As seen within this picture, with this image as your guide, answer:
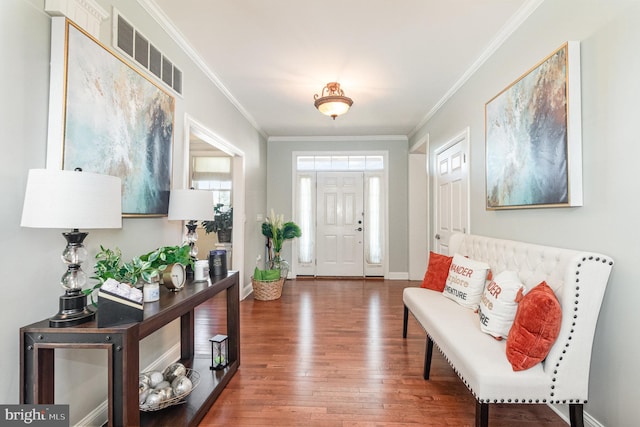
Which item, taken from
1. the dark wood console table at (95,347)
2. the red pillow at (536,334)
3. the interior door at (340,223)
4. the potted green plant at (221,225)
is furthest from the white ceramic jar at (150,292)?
the interior door at (340,223)

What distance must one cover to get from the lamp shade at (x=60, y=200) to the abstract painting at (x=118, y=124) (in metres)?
0.37

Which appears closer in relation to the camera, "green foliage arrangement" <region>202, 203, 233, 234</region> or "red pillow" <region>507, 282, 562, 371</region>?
"red pillow" <region>507, 282, 562, 371</region>

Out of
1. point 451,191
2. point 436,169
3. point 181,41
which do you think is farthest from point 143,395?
point 436,169

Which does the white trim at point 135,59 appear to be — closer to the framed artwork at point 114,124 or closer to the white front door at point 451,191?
the framed artwork at point 114,124

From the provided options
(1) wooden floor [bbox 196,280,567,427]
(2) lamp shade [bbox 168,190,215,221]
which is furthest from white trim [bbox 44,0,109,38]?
(1) wooden floor [bbox 196,280,567,427]

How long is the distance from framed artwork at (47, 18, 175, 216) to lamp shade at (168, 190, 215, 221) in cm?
10

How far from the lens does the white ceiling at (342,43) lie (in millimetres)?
2082

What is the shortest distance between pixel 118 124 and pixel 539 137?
252 cm

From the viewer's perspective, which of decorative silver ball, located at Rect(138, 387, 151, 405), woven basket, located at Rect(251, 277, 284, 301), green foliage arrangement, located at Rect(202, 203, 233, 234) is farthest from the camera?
green foliage arrangement, located at Rect(202, 203, 233, 234)

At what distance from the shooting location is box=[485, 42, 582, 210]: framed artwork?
63.9 inches

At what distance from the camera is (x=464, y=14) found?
2.15m

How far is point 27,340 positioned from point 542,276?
2439mm

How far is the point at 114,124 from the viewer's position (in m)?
1.70

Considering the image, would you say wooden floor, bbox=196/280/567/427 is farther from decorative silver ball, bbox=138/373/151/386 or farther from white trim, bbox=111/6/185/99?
white trim, bbox=111/6/185/99
